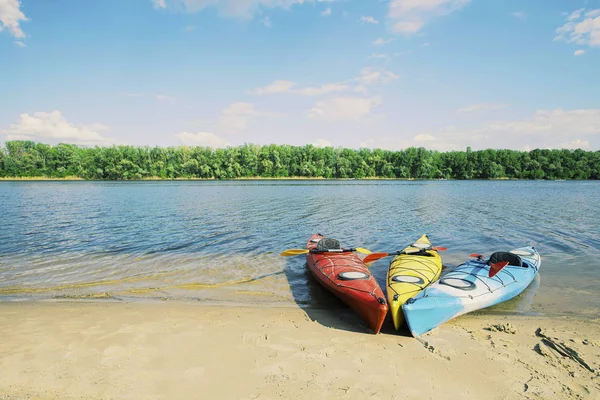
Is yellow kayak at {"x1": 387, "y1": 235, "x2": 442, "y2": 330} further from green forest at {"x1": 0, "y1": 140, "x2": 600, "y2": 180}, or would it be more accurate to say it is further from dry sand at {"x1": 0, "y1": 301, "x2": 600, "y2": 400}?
green forest at {"x1": 0, "y1": 140, "x2": 600, "y2": 180}

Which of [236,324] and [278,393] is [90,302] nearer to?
[236,324]

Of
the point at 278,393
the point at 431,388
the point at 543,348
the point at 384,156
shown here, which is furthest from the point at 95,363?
the point at 384,156

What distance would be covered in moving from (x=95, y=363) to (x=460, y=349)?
5.72m

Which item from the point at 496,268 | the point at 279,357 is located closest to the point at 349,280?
the point at 279,357

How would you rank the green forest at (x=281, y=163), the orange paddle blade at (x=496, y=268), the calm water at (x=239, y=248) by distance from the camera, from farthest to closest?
the green forest at (x=281, y=163), the calm water at (x=239, y=248), the orange paddle blade at (x=496, y=268)

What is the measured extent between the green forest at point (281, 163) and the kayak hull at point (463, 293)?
89347 millimetres

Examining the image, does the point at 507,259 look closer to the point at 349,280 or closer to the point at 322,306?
the point at 349,280

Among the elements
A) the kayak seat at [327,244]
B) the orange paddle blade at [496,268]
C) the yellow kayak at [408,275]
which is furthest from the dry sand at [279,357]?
the kayak seat at [327,244]

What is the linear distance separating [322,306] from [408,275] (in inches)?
84.0

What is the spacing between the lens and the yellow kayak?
20.0 feet

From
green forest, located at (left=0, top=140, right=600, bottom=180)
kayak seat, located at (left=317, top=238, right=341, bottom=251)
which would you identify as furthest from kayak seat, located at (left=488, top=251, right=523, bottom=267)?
green forest, located at (left=0, top=140, right=600, bottom=180)

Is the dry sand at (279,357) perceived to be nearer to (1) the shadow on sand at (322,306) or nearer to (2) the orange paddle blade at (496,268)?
(1) the shadow on sand at (322,306)

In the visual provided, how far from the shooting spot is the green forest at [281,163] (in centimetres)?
8919

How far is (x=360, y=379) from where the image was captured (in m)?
4.39
